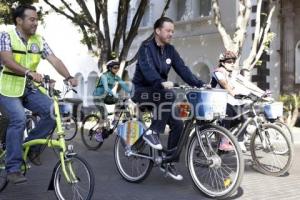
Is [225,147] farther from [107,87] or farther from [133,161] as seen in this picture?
[107,87]

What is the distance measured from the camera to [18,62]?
611cm

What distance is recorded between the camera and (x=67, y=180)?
557 cm

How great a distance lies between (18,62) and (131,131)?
6.39 ft

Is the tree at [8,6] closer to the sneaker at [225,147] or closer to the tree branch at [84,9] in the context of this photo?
the tree branch at [84,9]

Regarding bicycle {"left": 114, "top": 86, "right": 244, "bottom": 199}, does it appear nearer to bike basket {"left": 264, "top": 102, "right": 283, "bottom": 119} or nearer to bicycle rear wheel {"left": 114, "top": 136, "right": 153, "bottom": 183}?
bicycle rear wheel {"left": 114, "top": 136, "right": 153, "bottom": 183}

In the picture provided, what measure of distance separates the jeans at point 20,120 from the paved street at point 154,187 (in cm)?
70

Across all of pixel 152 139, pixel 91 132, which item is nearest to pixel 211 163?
pixel 152 139

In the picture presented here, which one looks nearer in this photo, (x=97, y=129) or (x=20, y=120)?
(x=20, y=120)

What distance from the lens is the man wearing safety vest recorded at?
5988 mm

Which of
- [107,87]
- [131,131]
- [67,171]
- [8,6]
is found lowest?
[67,171]

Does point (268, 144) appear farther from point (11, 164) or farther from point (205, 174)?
point (11, 164)

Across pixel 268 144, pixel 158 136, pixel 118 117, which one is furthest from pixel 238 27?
pixel 158 136

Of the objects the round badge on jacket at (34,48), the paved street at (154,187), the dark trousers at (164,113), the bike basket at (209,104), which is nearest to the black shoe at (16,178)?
the paved street at (154,187)

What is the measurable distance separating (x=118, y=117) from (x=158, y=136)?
339 cm
